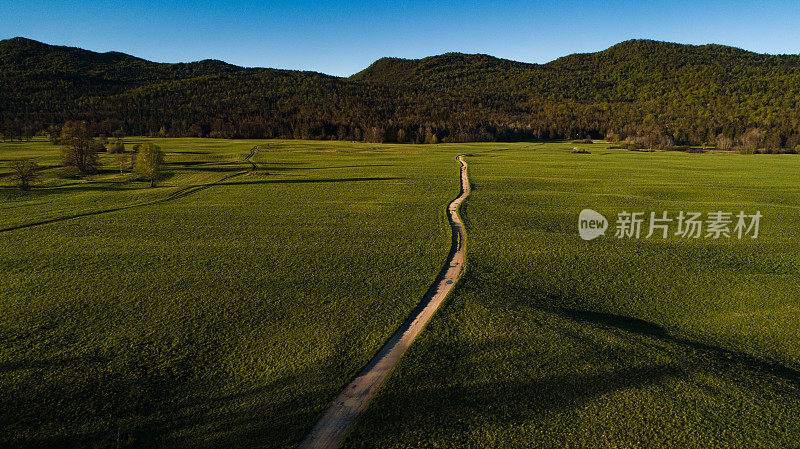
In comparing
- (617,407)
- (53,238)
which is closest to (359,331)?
(617,407)

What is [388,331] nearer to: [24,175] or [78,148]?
[24,175]

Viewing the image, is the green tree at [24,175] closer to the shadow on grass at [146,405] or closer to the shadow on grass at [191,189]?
the shadow on grass at [191,189]

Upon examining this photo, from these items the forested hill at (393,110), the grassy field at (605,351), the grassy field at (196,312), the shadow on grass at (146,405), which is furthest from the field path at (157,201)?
the forested hill at (393,110)

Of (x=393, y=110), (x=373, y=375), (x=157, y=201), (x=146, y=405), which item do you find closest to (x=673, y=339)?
(x=373, y=375)

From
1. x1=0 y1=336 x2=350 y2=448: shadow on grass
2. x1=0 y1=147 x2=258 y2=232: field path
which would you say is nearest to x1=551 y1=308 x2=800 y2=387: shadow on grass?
x1=0 y1=336 x2=350 y2=448: shadow on grass

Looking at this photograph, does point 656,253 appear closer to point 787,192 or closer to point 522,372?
point 522,372

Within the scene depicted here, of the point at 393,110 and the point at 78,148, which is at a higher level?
the point at 393,110
